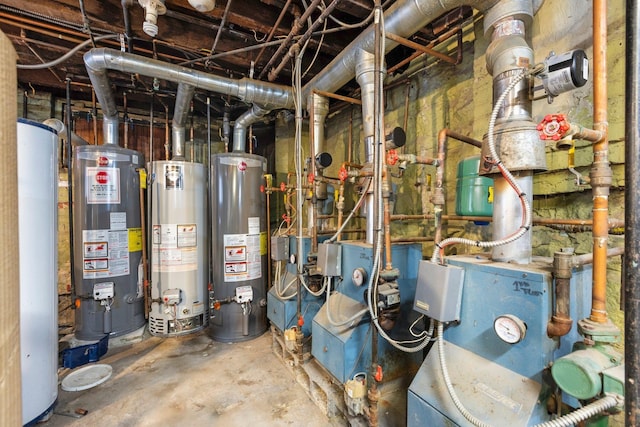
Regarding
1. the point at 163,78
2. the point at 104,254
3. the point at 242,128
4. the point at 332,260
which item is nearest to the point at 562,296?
the point at 332,260

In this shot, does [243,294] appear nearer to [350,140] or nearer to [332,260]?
[332,260]

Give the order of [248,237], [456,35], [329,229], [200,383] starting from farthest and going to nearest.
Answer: [248,237]
[329,229]
[200,383]
[456,35]

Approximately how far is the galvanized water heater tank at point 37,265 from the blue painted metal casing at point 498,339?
1.89 m

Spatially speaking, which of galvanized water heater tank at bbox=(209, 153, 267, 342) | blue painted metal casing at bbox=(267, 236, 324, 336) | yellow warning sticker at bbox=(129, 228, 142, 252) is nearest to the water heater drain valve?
galvanized water heater tank at bbox=(209, 153, 267, 342)

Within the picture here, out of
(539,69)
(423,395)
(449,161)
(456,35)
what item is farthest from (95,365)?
(456,35)

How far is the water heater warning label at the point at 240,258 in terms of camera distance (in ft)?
8.20

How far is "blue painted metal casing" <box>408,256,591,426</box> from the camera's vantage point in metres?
0.81

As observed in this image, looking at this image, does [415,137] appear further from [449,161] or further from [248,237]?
[248,237]

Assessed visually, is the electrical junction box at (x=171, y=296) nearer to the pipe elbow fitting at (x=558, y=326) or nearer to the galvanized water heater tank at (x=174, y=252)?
the galvanized water heater tank at (x=174, y=252)

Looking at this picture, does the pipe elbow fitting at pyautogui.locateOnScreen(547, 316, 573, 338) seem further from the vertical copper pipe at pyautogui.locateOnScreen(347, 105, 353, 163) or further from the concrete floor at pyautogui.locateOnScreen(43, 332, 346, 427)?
the vertical copper pipe at pyautogui.locateOnScreen(347, 105, 353, 163)

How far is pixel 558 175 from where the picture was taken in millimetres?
1312

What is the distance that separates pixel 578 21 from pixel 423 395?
5.67ft

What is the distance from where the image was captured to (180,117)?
9.00ft

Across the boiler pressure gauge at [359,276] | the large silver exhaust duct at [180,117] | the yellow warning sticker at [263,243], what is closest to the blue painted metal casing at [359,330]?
the boiler pressure gauge at [359,276]
